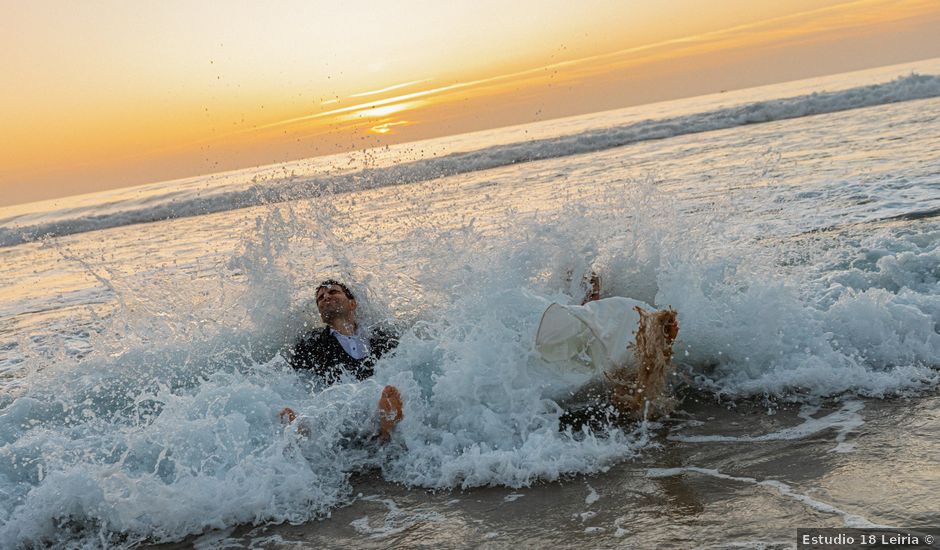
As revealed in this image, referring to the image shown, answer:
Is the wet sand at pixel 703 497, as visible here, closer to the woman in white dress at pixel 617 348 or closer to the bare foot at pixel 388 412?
the woman in white dress at pixel 617 348

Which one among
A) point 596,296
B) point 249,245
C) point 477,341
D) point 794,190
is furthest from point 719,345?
Answer: point 794,190

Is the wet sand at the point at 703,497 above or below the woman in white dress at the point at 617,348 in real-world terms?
below

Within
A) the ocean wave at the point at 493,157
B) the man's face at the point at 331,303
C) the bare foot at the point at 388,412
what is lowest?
the bare foot at the point at 388,412

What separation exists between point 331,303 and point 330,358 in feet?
1.65

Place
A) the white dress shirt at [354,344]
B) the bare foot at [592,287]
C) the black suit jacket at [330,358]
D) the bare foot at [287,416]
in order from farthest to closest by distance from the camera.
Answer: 1. the bare foot at [592,287]
2. the white dress shirt at [354,344]
3. the black suit jacket at [330,358]
4. the bare foot at [287,416]

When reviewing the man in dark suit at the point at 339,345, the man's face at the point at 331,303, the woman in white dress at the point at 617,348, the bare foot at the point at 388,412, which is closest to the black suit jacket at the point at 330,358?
the man in dark suit at the point at 339,345

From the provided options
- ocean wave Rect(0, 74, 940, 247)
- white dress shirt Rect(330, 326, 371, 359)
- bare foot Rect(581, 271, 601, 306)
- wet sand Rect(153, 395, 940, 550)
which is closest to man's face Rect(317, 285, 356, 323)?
white dress shirt Rect(330, 326, 371, 359)

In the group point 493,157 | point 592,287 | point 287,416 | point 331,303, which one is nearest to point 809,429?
point 592,287

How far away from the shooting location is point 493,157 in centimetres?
2620

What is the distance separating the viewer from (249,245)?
712cm

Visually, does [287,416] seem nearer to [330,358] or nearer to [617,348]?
[330,358]

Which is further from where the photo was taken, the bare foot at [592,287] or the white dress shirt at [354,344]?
the bare foot at [592,287]

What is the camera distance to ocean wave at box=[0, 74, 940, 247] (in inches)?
995

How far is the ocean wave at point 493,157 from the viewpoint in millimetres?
25281
